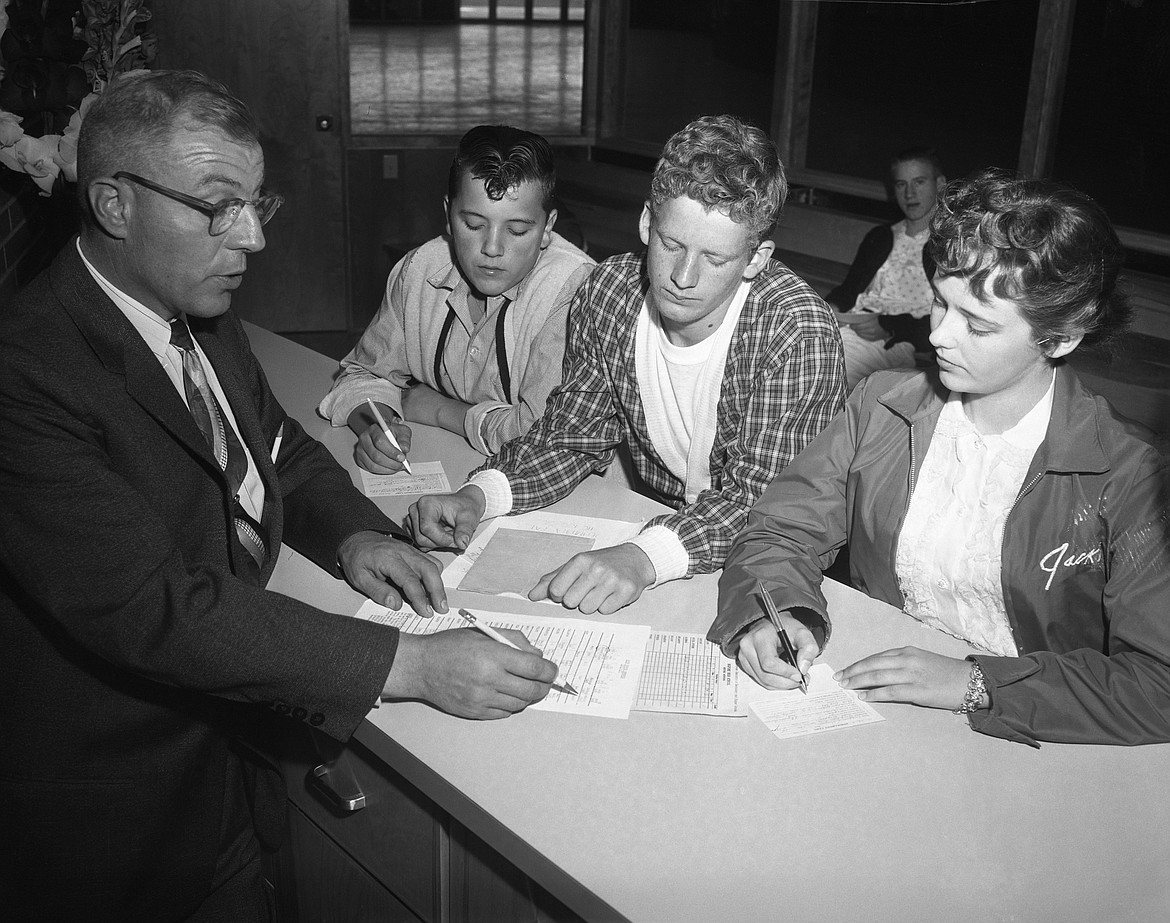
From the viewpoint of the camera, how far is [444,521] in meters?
1.92

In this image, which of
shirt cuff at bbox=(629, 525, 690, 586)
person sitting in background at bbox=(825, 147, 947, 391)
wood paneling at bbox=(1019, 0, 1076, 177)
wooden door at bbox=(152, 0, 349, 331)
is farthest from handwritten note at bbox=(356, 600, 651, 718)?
wooden door at bbox=(152, 0, 349, 331)

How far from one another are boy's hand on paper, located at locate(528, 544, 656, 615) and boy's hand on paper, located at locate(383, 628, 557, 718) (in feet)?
0.85

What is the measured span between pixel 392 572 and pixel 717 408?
Result: 0.72 metres

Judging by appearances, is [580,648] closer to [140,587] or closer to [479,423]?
[140,587]

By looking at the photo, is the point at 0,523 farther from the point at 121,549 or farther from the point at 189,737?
the point at 189,737

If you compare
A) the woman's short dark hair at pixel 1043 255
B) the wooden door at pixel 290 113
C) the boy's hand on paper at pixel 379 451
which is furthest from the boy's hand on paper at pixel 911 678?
the wooden door at pixel 290 113

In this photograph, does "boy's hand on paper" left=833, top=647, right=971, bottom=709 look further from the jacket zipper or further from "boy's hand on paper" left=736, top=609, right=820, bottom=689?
the jacket zipper

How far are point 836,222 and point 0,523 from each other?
4.61 meters

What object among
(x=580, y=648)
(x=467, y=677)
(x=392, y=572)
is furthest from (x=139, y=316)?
(x=580, y=648)

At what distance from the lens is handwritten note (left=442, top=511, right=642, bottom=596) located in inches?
70.3

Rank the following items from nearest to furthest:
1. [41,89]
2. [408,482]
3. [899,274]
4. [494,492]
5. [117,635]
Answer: [117,635] → [494,492] → [408,482] → [41,89] → [899,274]

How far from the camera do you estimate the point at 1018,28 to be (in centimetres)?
459

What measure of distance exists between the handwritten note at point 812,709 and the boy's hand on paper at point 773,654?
0.02 meters

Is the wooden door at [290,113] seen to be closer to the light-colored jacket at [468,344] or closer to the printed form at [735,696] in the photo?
the light-colored jacket at [468,344]
